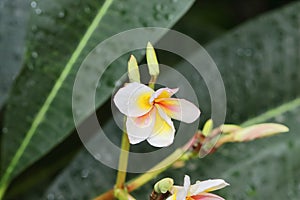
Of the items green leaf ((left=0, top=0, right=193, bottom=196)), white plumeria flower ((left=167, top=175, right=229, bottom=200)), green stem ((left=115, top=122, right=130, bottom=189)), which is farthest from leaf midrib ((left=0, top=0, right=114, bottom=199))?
white plumeria flower ((left=167, top=175, right=229, bottom=200))

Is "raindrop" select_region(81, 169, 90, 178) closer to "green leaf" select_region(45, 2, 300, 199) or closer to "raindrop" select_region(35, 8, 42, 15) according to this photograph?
"green leaf" select_region(45, 2, 300, 199)

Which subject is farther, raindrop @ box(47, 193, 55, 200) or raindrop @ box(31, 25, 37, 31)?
raindrop @ box(47, 193, 55, 200)

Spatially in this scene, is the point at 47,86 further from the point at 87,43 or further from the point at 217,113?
the point at 217,113

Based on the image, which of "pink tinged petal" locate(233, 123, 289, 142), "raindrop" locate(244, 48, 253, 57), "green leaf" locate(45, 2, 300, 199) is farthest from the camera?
"raindrop" locate(244, 48, 253, 57)

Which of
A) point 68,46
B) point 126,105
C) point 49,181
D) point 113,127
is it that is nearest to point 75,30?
point 68,46

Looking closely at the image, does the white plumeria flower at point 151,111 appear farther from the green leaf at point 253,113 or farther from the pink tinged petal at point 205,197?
the green leaf at point 253,113

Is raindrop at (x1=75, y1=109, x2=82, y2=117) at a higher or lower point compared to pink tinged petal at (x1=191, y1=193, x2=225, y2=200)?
lower

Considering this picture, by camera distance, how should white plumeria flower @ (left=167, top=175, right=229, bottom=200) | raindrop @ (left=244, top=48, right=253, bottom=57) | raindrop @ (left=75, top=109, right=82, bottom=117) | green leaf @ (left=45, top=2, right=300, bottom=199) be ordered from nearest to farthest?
white plumeria flower @ (left=167, top=175, right=229, bottom=200) < raindrop @ (left=75, top=109, right=82, bottom=117) < green leaf @ (left=45, top=2, right=300, bottom=199) < raindrop @ (left=244, top=48, right=253, bottom=57)

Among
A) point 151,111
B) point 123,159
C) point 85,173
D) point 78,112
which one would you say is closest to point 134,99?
point 151,111
